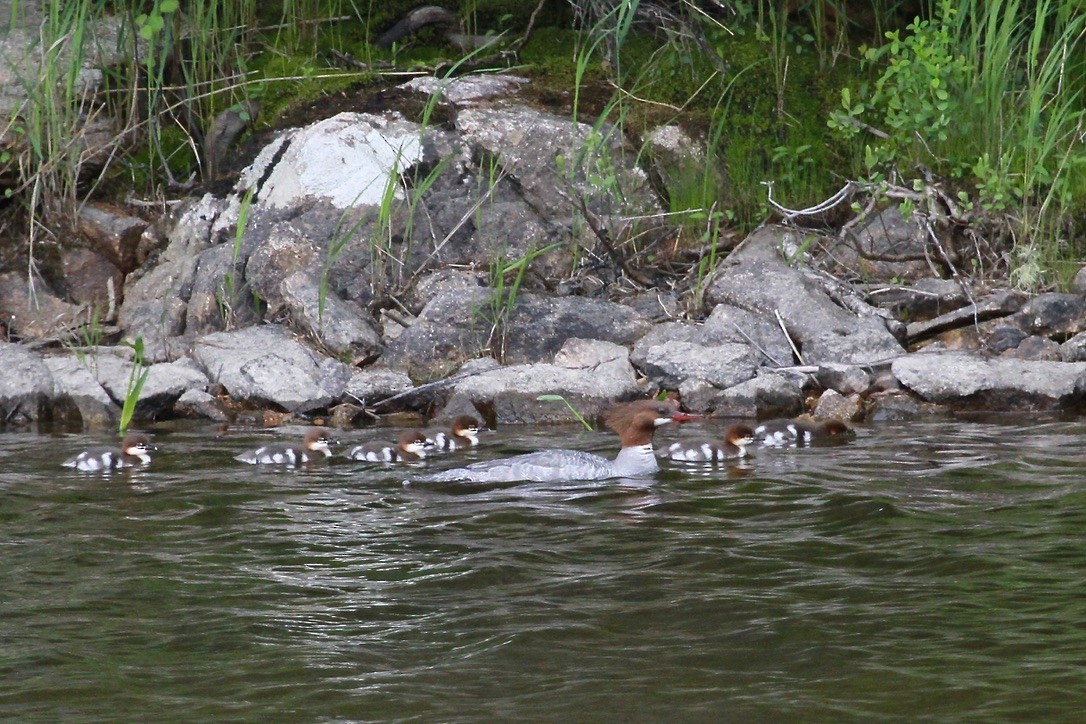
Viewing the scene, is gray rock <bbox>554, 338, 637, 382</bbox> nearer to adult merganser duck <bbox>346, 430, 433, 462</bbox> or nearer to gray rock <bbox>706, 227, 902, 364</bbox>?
gray rock <bbox>706, 227, 902, 364</bbox>

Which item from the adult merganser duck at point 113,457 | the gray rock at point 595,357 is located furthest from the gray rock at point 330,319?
the adult merganser duck at point 113,457

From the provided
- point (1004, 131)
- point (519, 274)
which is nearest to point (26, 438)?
point (519, 274)

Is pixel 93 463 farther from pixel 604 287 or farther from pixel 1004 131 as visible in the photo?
pixel 1004 131

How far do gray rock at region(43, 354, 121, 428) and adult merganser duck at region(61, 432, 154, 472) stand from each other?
1.58 meters

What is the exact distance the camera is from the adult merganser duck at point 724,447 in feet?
26.2

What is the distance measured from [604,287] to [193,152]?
14.0 feet

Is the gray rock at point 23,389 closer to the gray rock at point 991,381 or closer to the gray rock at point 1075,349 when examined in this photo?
the gray rock at point 991,381

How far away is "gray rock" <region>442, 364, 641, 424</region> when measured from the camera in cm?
946

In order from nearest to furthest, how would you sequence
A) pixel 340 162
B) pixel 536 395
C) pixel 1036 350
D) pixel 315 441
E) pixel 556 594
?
pixel 556 594 → pixel 315 441 → pixel 536 395 → pixel 1036 350 → pixel 340 162

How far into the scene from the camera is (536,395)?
372 inches

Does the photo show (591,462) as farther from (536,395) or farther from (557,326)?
(557,326)

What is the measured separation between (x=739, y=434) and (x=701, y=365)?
1662 mm

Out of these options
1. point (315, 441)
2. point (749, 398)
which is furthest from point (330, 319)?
point (749, 398)

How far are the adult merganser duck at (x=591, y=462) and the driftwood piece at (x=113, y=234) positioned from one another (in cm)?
586
